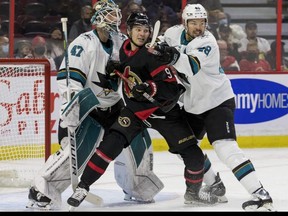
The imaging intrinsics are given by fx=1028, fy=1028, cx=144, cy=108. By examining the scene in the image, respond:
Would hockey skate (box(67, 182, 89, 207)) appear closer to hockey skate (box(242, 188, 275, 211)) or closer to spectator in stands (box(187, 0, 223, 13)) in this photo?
hockey skate (box(242, 188, 275, 211))

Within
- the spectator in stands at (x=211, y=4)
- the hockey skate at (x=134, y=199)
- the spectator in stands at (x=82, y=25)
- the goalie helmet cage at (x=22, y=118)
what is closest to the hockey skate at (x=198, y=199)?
the hockey skate at (x=134, y=199)

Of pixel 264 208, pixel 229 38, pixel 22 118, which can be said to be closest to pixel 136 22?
pixel 264 208

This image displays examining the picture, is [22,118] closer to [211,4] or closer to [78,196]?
[78,196]

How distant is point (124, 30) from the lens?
875 cm

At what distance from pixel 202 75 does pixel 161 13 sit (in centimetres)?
337

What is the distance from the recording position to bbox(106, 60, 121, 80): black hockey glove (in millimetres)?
5445

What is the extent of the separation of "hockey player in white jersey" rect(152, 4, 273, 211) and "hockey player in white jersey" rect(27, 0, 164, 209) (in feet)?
1.11

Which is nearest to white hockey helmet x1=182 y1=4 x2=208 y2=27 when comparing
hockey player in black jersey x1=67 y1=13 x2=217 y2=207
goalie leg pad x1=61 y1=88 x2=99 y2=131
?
hockey player in black jersey x1=67 y1=13 x2=217 y2=207

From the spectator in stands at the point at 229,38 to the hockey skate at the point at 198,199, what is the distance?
3.49m

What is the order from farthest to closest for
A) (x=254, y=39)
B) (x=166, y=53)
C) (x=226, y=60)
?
1. (x=254, y=39)
2. (x=226, y=60)
3. (x=166, y=53)

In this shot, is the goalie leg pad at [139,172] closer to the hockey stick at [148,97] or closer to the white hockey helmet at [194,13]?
the hockey stick at [148,97]

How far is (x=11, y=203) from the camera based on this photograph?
568cm
